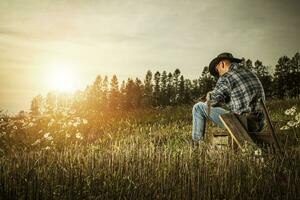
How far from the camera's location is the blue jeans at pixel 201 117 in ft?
19.2

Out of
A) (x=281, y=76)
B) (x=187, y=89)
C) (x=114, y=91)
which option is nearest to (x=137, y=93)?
(x=114, y=91)

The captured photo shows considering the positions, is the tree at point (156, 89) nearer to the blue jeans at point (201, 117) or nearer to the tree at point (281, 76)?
the tree at point (281, 76)

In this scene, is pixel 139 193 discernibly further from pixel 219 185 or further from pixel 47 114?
pixel 47 114

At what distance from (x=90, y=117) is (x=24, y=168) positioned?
745 cm

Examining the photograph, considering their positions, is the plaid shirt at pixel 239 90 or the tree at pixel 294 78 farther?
the tree at pixel 294 78

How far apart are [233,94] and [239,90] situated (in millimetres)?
109

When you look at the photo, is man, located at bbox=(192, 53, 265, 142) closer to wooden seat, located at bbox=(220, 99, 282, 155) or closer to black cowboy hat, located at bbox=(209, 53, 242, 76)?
black cowboy hat, located at bbox=(209, 53, 242, 76)

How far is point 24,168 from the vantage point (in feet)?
13.9

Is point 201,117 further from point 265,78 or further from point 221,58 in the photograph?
point 265,78

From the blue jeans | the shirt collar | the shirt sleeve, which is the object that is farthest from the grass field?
the shirt collar

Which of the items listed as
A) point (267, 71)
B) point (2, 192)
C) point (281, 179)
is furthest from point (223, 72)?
point (267, 71)

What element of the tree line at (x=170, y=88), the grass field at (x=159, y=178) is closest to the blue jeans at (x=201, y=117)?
the grass field at (x=159, y=178)

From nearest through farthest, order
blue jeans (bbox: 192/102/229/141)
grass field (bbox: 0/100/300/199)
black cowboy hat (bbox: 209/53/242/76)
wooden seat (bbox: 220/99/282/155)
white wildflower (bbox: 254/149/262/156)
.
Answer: grass field (bbox: 0/100/300/199) < white wildflower (bbox: 254/149/262/156) < wooden seat (bbox: 220/99/282/155) < black cowboy hat (bbox: 209/53/242/76) < blue jeans (bbox: 192/102/229/141)

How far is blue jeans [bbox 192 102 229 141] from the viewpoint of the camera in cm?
587
